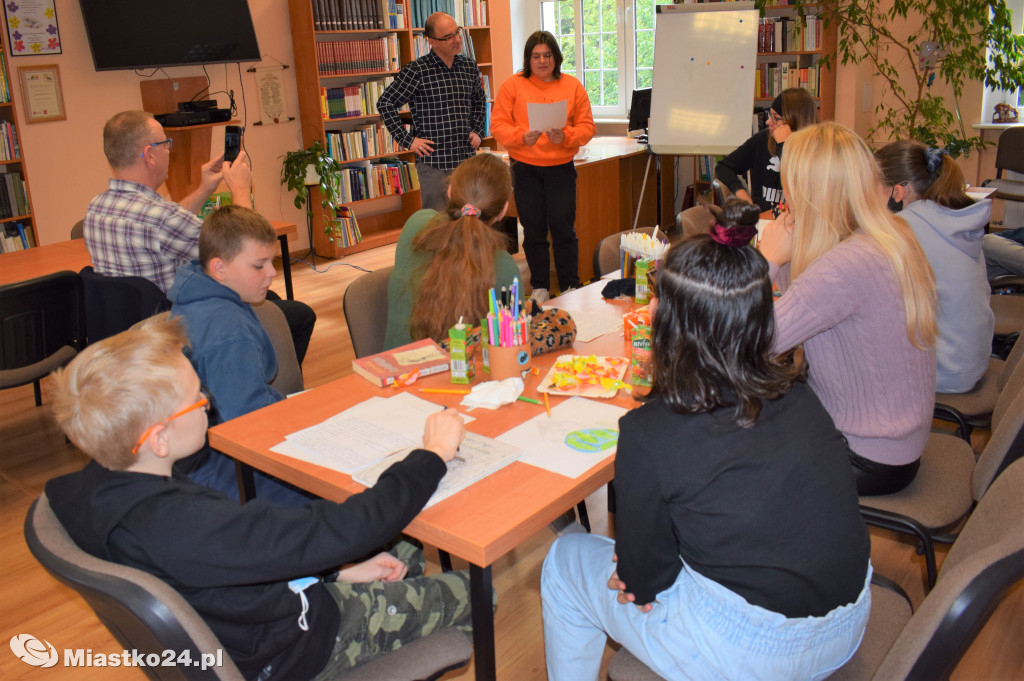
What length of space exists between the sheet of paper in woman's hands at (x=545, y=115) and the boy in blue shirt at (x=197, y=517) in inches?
145

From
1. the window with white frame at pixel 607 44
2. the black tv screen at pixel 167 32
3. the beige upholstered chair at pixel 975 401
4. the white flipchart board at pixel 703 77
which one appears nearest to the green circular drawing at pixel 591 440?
the beige upholstered chair at pixel 975 401

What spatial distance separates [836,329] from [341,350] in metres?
3.12

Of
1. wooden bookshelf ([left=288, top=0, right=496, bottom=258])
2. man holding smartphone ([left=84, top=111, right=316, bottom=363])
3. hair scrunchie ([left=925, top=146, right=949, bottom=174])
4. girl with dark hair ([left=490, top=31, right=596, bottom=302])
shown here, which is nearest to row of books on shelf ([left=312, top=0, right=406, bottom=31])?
wooden bookshelf ([left=288, top=0, right=496, bottom=258])

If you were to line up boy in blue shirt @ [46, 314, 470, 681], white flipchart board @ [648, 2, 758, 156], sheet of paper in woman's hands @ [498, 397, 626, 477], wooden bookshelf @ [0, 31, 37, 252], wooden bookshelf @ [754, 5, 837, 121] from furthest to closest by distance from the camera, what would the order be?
wooden bookshelf @ [754, 5, 837, 121] < white flipchart board @ [648, 2, 758, 156] < wooden bookshelf @ [0, 31, 37, 252] < sheet of paper in woman's hands @ [498, 397, 626, 477] < boy in blue shirt @ [46, 314, 470, 681]

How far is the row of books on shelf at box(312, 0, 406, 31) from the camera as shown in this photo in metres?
6.23

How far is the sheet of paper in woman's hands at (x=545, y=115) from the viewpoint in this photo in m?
4.77

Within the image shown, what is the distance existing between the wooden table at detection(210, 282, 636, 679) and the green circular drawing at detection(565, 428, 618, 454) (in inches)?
2.0

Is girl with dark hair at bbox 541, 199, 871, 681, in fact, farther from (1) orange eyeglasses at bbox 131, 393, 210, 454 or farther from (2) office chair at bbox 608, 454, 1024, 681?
(1) orange eyeglasses at bbox 131, 393, 210, 454

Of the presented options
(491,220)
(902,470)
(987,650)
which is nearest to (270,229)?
(491,220)

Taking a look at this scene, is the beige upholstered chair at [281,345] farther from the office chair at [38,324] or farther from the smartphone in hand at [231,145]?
the smartphone in hand at [231,145]

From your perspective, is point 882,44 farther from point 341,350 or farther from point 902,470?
point 902,470

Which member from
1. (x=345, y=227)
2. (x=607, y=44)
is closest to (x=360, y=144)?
(x=345, y=227)

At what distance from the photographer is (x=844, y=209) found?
1.94 metres

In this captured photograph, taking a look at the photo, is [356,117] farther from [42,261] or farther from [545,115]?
[42,261]
